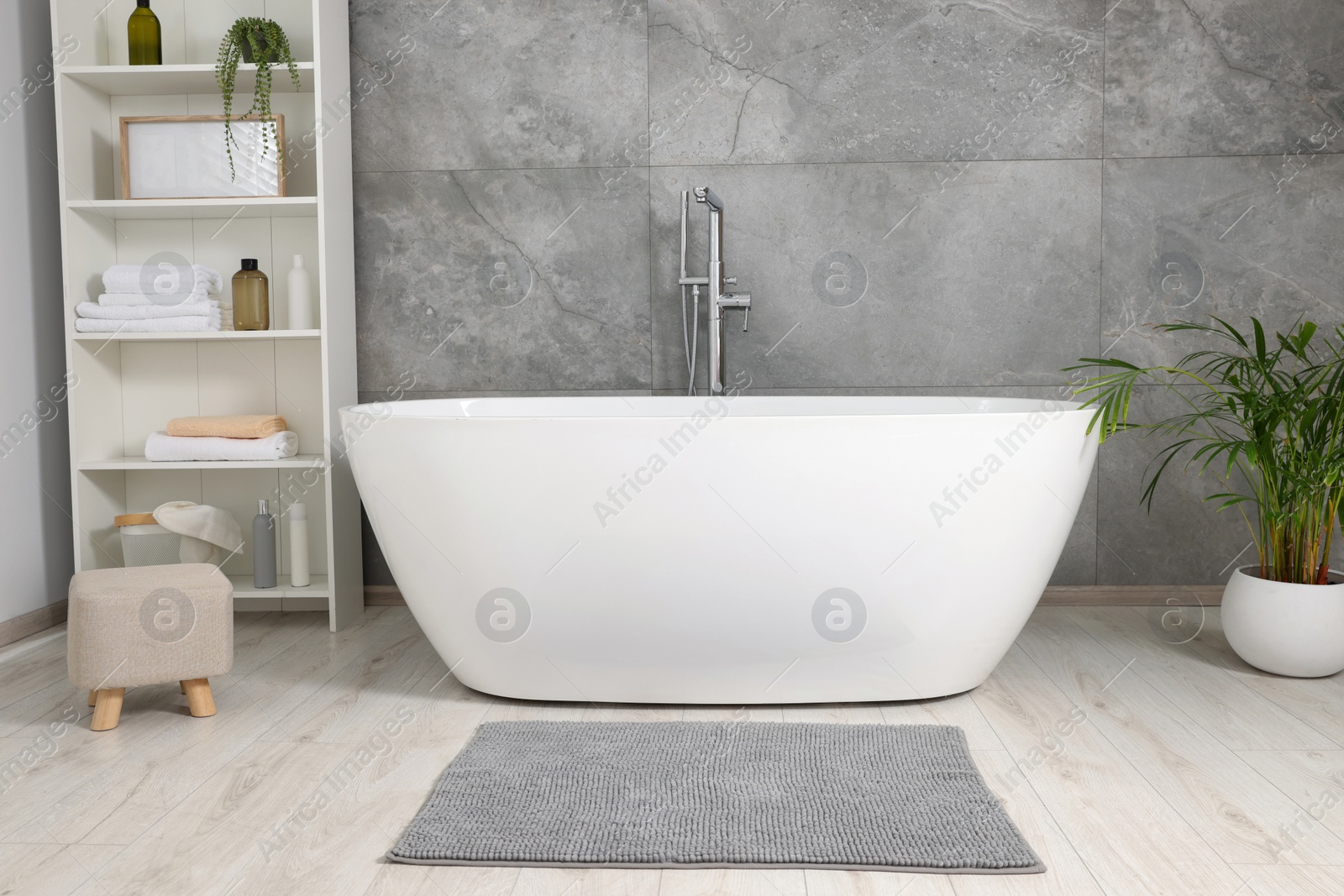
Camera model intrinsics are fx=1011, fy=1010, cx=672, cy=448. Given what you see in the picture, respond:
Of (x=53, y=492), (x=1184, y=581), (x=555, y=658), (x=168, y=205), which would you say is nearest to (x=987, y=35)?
(x=1184, y=581)

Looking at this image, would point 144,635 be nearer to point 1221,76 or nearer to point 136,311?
point 136,311

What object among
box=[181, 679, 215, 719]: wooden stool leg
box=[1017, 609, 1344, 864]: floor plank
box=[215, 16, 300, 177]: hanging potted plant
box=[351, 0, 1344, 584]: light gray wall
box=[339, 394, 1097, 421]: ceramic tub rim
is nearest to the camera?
box=[1017, 609, 1344, 864]: floor plank

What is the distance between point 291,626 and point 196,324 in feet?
2.81

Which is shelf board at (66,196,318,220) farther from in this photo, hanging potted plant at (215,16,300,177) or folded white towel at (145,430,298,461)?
folded white towel at (145,430,298,461)

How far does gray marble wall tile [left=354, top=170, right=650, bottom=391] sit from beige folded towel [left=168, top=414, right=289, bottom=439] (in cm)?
37

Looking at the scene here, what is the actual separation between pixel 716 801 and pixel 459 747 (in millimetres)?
537

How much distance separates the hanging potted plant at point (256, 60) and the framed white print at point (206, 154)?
0.02m

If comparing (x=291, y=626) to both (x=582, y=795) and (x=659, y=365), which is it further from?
(x=582, y=795)

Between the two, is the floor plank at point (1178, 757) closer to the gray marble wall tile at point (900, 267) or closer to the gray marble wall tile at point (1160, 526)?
the gray marble wall tile at point (1160, 526)

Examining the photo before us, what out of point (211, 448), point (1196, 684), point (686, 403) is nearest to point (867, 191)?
point (686, 403)

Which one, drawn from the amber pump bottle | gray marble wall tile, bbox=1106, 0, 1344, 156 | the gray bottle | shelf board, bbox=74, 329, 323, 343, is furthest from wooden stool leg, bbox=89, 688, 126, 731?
gray marble wall tile, bbox=1106, 0, 1344, 156

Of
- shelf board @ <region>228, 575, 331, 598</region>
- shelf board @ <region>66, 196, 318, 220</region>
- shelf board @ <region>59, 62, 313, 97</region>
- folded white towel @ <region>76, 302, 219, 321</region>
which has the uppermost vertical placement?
shelf board @ <region>59, 62, 313, 97</region>

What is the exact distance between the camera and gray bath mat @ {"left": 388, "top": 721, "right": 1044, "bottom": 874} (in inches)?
56.4

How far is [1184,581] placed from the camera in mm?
2947
